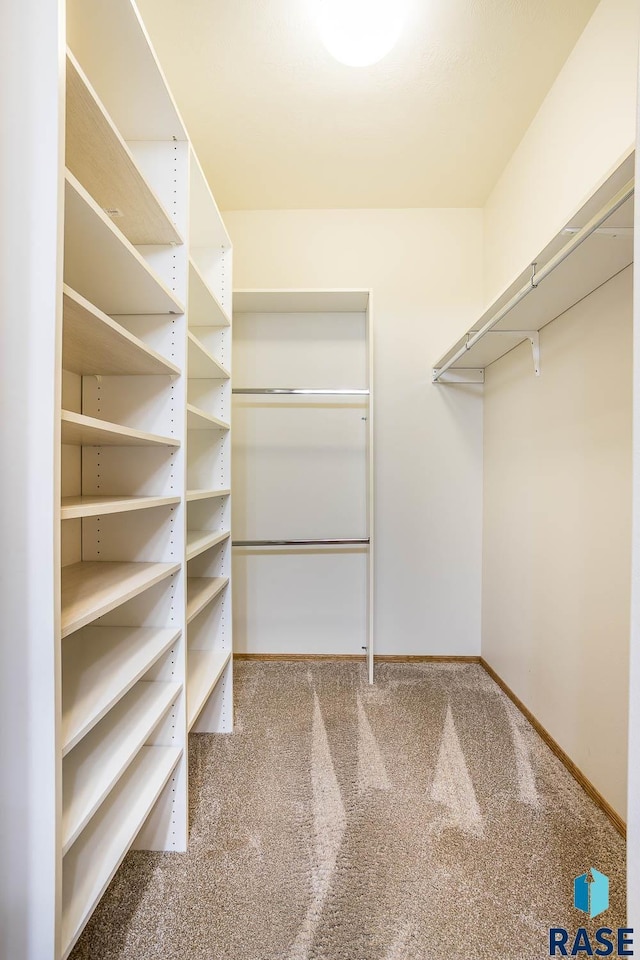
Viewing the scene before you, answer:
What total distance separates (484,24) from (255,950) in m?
2.80

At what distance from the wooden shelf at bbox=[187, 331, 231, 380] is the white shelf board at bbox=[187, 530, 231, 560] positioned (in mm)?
669

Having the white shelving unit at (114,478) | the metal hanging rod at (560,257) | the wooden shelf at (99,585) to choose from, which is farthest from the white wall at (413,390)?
the wooden shelf at (99,585)

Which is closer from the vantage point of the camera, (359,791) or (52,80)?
(52,80)

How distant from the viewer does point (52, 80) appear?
26.9 inches

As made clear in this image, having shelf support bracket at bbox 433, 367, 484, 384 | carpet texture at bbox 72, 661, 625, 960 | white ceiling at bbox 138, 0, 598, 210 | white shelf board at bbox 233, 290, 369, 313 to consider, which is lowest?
carpet texture at bbox 72, 661, 625, 960

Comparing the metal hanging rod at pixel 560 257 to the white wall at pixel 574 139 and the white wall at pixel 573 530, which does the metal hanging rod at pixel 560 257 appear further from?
the white wall at pixel 573 530

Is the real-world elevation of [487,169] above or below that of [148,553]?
above

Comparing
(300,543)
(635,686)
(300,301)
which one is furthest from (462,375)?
(635,686)

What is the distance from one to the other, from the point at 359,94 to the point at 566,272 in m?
1.18

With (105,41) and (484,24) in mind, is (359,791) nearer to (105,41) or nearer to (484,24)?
(105,41)

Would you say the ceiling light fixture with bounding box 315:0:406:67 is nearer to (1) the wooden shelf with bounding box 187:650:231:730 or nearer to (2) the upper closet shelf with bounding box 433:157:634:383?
(2) the upper closet shelf with bounding box 433:157:634:383

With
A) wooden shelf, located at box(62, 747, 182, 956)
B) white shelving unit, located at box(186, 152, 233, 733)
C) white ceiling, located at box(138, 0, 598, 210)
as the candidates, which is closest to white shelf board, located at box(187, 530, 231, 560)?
A: white shelving unit, located at box(186, 152, 233, 733)

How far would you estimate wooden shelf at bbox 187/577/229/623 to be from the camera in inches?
60.5

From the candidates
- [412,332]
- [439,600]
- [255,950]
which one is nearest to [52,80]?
[255,950]
